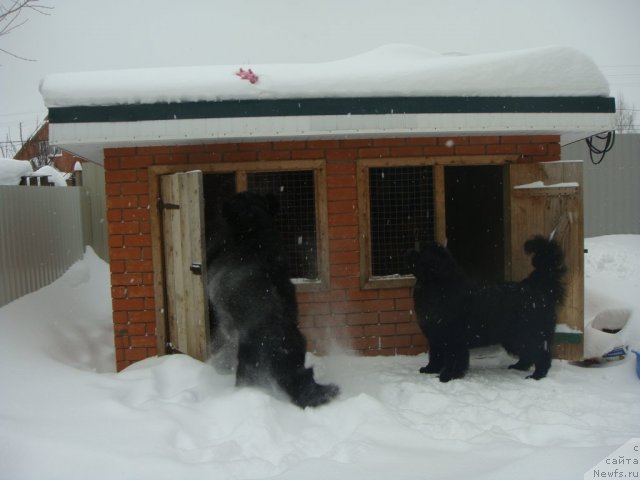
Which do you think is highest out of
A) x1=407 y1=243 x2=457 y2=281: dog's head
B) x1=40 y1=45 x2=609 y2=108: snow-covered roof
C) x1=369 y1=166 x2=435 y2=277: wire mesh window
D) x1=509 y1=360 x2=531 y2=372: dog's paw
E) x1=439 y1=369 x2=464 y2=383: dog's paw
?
x1=40 y1=45 x2=609 y2=108: snow-covered roof

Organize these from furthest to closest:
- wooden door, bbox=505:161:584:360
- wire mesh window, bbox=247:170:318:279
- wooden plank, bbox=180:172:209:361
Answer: wire mesh window, bbox=247:170:318:279
wooden door, bbox=505:161:584:360
wooden plank, bbox=180:172:209:361

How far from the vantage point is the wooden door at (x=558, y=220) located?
19.2ft

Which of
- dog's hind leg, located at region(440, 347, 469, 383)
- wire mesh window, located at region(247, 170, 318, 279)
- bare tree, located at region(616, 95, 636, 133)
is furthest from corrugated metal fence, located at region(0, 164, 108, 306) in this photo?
bare tree, located at region(616, 95, 636, 133)

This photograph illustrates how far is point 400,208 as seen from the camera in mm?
6809

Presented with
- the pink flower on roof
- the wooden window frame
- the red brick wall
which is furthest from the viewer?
the wooden window frame

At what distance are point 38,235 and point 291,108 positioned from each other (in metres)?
5.68

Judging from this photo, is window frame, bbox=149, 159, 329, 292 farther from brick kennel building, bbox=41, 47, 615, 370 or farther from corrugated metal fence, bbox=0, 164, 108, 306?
corrugated metal fence, bbox=0, 164, 108, 306

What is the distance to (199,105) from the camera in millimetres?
5262

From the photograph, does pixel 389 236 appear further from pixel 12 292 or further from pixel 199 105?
pixel 12 292

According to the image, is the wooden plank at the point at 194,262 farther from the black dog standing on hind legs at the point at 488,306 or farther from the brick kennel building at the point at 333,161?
the black dog standing on hind legs at the point at 488,306

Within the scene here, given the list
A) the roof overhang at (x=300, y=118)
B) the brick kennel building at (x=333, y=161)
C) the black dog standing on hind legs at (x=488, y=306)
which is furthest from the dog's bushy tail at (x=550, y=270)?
the roof overhang at (x=300, y=118)

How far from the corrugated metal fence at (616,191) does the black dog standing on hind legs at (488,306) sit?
31.5ft

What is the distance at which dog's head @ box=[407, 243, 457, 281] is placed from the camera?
17.3 feet

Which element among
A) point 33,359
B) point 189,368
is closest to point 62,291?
point 33,359
